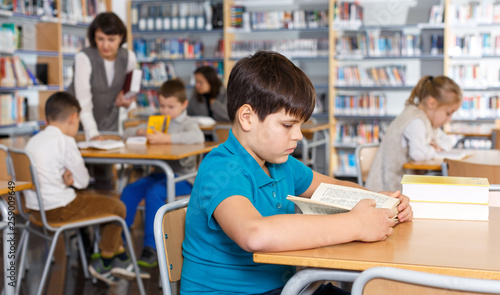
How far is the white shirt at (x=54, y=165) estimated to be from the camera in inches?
98.3

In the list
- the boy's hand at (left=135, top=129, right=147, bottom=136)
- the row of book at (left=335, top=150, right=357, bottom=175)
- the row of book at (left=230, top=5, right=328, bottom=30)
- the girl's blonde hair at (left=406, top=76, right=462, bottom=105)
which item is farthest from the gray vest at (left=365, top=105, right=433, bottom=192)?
the row of book at (left=230, top=5, right=328, bottom=30)

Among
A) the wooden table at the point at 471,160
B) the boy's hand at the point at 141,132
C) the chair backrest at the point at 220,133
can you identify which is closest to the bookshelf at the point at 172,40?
the chair backrest at the point at 220,133

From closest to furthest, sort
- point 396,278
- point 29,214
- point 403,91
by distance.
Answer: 1. point 396,278
2. point 29,214
3. point 403,91

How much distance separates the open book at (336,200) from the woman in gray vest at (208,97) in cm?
395

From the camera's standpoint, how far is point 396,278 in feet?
2.82

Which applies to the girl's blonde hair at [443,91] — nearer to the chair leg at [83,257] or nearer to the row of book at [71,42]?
the chair leg at [83,257]

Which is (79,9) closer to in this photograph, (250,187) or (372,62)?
(372,62)

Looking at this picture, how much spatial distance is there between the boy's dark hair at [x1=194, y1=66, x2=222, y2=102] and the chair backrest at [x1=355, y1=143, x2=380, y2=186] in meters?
2.51

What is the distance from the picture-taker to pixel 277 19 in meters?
6.59

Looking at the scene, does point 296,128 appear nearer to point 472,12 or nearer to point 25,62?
point 25,62

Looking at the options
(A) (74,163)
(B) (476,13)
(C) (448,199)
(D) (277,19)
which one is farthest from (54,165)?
(B) (476,13)

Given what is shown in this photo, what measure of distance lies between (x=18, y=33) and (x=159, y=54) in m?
2.17

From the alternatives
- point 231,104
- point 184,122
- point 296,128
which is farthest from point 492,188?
point 184,122

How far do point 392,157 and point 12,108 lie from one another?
11.6 ft
